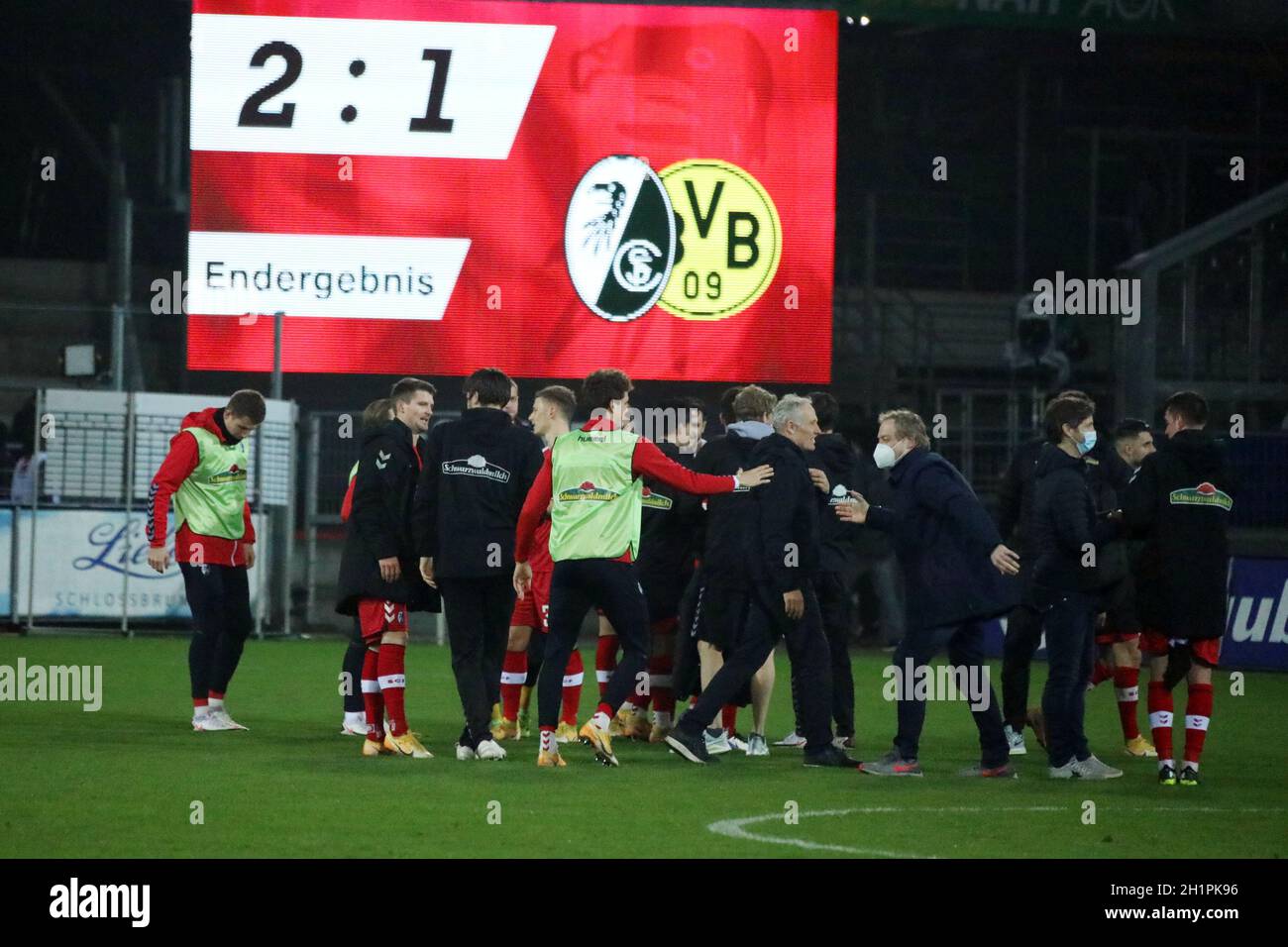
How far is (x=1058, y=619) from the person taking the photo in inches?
373

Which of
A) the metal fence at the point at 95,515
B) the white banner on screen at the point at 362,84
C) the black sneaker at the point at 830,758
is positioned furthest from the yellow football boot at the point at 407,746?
the white banner on screen at the point at 362,84

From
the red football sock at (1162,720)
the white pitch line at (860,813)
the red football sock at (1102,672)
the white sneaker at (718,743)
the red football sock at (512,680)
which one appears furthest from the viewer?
the red football sock at (1102,672)

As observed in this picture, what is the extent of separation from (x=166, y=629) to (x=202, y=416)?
8.10 metres

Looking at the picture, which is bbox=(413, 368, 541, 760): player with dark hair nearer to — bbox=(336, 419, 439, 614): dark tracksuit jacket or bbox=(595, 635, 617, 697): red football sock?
bbox=(336, 419, 439, 614): dark tracksuit jacket

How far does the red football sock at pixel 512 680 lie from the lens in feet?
36.1

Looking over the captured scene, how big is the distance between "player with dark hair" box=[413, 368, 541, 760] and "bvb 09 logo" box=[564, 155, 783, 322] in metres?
9.10

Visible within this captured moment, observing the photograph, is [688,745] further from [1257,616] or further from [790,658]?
[1257,616]

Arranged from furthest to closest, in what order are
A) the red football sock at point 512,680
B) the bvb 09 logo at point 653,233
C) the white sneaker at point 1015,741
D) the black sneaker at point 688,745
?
the bvb 09 logo at point 653,233 < the red football sock at point 512,680 < the white sneaker at point 1015,741 < the black sneaker at point 688,745

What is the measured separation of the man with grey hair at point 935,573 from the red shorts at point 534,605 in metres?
1.99

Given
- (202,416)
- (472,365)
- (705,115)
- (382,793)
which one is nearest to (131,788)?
(382,793)

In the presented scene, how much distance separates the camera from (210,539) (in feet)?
36.7

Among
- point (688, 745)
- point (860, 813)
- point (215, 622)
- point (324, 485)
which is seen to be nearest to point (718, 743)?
point (688, 745)

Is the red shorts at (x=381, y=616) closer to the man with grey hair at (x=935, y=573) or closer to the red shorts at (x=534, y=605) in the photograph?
the red shorts at (x=534, y=605)

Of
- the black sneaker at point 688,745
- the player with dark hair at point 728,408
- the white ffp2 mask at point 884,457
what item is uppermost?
the player with dark hair at point 728,408
